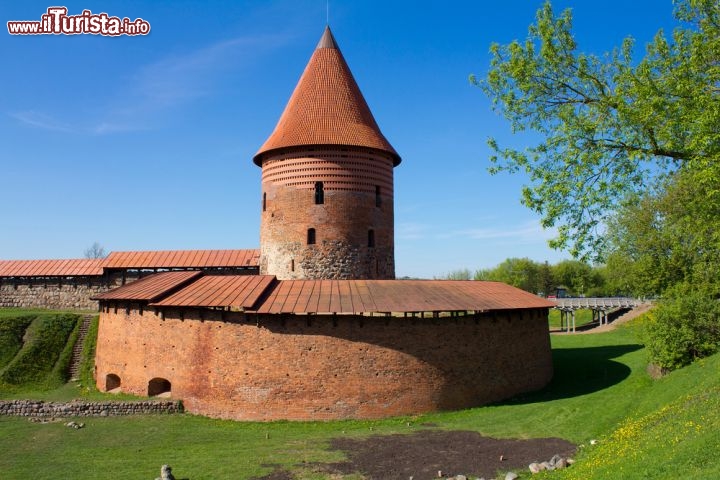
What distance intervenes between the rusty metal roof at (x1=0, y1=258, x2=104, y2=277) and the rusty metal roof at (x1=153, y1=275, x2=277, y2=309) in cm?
1126

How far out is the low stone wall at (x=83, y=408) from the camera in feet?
49.5

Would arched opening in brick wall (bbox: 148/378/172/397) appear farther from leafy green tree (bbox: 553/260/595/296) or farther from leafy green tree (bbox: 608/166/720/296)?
leafy green tree (bbox: 553/260/595/296)

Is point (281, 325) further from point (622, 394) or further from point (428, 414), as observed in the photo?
point (622, 394)

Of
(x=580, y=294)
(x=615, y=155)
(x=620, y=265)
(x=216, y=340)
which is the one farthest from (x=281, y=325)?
(x=580, y=294)

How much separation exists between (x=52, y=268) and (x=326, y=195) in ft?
50.7

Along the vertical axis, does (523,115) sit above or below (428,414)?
above

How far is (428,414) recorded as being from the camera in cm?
1471

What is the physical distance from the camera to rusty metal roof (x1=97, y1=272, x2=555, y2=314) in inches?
573

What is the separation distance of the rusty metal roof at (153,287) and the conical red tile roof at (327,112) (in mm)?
5491

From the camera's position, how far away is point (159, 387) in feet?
55.5

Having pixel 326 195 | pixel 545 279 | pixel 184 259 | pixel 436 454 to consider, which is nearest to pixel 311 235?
pixel 326 195

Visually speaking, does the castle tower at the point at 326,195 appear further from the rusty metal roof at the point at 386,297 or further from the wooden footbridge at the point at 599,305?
the wooden footbridge at the point at 599,305

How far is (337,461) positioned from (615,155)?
8.74 metres

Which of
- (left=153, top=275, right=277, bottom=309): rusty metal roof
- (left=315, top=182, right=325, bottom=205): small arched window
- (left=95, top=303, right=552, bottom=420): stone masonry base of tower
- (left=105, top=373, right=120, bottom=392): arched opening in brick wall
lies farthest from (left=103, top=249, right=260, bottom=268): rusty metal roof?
(left=95, top=303, right=552, bottom=420): stone masonry base of tower
